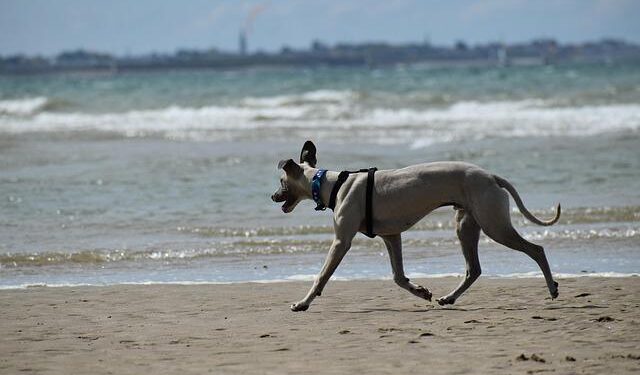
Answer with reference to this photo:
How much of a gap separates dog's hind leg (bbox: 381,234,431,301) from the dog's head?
739 mm

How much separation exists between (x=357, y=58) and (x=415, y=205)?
147 metres

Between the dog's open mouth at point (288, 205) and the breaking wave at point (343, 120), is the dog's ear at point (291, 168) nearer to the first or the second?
the dog's open mouth at point (288, 205)

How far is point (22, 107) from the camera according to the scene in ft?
161

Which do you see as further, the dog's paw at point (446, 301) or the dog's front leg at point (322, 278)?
the dog's paw at point (446, 301)

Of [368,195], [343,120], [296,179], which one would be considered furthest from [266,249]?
[343,120]

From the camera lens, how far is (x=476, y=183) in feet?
27.8

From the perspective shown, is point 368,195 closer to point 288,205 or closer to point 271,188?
point 288,205

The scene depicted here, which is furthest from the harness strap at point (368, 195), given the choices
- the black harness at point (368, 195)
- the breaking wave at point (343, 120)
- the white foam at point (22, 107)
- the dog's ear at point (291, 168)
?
the white foam at point (22, 107)

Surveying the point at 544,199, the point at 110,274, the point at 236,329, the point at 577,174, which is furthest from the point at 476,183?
the point at 577,174

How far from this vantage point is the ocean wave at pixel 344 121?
2898 cm

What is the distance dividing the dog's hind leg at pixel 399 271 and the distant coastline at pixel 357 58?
124341 mm

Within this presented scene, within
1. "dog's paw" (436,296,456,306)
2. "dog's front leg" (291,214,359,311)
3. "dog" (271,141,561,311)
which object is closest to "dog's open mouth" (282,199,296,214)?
"dog" (271,141,561,311)

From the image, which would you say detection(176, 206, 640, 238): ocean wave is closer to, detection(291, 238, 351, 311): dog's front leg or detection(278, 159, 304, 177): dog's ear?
detection(278, 159, 304, 177): dog's ear

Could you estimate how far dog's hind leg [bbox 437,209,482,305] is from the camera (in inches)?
348
